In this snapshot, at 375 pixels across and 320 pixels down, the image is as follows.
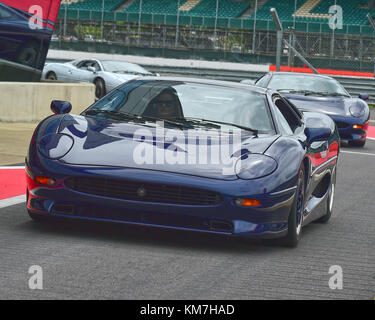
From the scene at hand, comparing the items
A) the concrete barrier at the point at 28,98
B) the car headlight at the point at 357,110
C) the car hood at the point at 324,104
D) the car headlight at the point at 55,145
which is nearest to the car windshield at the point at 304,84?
the car hood at the point at 324,104

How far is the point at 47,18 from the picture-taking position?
17.0 metres

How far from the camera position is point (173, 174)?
5.66 m

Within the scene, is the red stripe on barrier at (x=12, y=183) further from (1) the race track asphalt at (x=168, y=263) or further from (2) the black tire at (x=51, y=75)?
(2) the black tire at (x=51, y=75)

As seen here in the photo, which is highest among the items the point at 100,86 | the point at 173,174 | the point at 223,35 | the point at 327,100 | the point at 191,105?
the point at 223,35

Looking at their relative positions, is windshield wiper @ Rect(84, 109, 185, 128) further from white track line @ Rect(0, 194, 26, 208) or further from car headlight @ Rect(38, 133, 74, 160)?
white track line @ Rect(0, 194, 26, 208)

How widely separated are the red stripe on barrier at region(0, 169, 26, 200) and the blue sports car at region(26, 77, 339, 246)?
179 centimetres

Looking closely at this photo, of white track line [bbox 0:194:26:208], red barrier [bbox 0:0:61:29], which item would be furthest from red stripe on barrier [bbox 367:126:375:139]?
white track line [bbox 0:194:26:208]

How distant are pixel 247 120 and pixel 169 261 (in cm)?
168

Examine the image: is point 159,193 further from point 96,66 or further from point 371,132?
point 96,66

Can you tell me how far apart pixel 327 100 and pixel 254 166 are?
11.1 m

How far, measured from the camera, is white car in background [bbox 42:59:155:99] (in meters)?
26.3

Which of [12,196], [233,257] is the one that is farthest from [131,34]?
[233,257]

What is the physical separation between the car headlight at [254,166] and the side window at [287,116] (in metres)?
0.94

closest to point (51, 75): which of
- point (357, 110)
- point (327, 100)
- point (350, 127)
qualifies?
point (327, 100)
